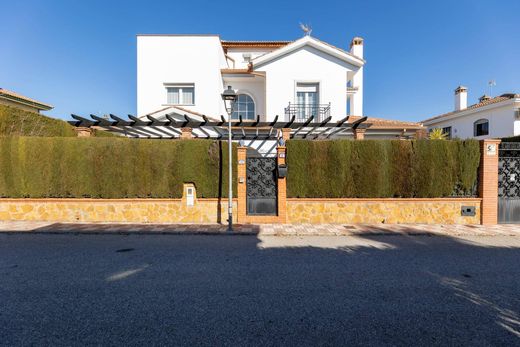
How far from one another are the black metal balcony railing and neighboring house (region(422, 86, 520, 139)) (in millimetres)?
11793

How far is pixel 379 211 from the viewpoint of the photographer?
880 centimetres

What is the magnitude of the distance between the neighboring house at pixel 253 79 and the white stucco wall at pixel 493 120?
13573mm

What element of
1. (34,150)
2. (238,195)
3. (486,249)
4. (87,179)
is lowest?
(486,249)

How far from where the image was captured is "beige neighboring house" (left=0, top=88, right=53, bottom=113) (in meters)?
16.1

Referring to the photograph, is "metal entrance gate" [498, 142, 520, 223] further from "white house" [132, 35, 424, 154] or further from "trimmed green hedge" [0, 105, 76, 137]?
"trimmed green hedge" [0, 105, 76, 137]

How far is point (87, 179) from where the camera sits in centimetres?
881

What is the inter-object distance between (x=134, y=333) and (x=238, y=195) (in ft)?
20.4

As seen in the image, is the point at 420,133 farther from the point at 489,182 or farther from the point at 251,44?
the point at 251,44

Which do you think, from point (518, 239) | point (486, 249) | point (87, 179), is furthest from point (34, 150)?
point (518, 239)

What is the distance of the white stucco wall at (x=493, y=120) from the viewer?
798 inches

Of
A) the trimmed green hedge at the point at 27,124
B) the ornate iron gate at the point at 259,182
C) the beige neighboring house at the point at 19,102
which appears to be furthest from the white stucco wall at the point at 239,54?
the ornate iron gate at the point at 259,182

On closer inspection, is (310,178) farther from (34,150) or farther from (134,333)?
(34,150)

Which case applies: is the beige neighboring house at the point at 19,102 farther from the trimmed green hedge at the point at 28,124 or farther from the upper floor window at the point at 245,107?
the upper floor window at the point at 245,107

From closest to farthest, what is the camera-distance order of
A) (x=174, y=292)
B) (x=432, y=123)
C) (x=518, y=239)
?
(x=174, y=292) → (x=518, y=239) → (x=432, y=123)
